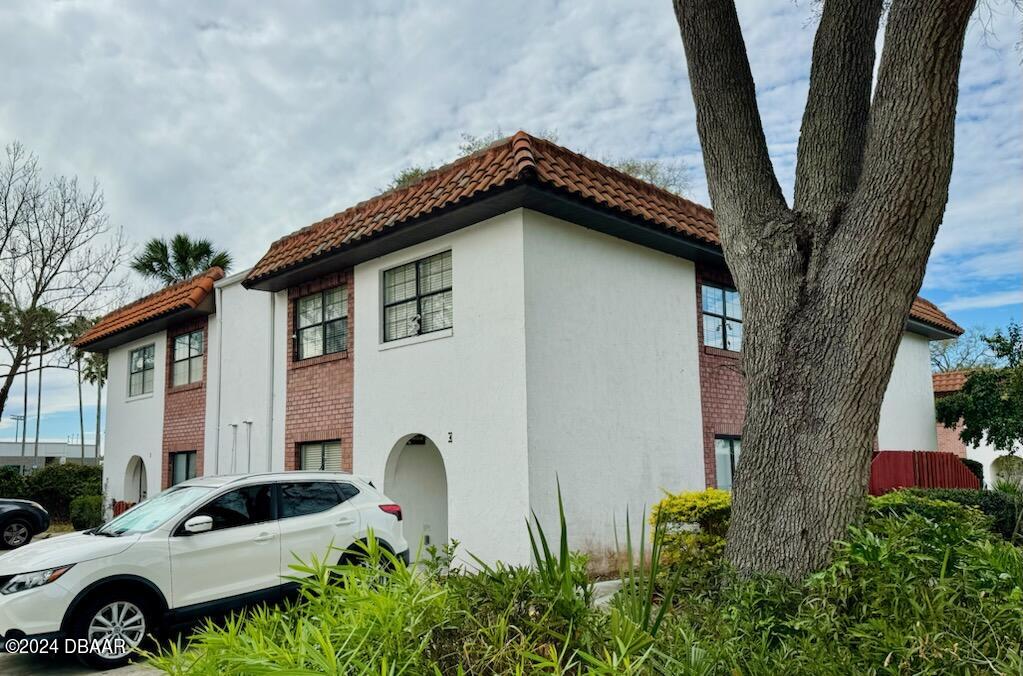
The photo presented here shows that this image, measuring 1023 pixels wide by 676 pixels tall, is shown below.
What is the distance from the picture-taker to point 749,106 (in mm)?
6508

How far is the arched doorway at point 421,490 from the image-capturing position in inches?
515

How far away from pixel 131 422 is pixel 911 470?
62.0 feet

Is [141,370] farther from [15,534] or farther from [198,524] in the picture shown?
[198,524]

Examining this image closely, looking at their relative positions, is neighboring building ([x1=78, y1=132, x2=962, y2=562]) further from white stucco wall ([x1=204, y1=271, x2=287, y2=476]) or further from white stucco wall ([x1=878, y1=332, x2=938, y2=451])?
white stucco wall ([x1=878, y1=332, x2=938, y2=451])

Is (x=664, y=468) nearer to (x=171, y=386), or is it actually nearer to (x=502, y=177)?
(x=502, y=177)

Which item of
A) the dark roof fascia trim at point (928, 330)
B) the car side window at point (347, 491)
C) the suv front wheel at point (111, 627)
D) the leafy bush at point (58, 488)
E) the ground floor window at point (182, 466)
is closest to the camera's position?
the suv front wheel at point (111, 627)

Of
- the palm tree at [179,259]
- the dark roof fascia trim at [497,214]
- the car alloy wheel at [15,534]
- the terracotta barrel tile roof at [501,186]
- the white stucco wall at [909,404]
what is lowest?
the car alloy wheel at [15,534]

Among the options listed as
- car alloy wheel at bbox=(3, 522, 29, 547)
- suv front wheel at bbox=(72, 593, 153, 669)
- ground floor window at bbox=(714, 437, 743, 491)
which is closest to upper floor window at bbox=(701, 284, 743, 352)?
ground floor window at bbox=(714, 437, 743, 491)

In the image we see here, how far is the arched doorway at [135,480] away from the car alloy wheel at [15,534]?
248cm

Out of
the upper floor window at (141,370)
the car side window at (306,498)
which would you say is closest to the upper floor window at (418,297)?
the car side window at (306,498)

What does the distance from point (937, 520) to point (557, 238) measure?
6624 mm

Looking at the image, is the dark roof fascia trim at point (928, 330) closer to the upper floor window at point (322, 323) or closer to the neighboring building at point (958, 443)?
the neighboring building at point (958, 443)

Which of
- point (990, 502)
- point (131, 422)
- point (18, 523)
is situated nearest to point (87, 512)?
point (131, 422)

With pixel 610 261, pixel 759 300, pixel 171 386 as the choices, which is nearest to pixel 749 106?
pixel 759 300
